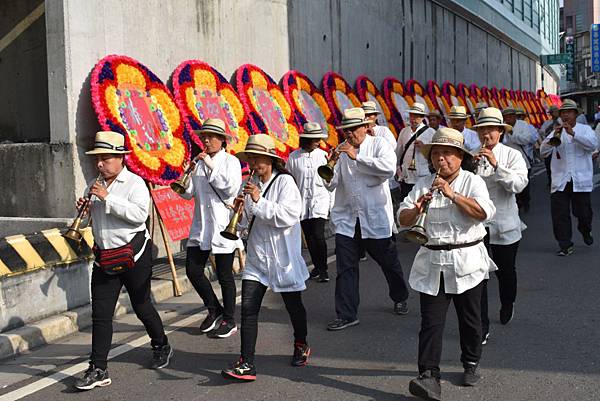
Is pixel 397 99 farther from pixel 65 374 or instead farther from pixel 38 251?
pixel 65 374

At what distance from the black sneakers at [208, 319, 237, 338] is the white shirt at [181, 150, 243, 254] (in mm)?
622

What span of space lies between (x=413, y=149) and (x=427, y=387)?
6.71 metres

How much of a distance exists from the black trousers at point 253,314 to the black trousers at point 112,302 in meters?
0.74

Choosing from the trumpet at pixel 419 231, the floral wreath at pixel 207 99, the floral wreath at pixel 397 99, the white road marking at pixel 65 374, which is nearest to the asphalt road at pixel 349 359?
the white road marking at pixel 65 374

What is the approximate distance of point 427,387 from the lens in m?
4.85

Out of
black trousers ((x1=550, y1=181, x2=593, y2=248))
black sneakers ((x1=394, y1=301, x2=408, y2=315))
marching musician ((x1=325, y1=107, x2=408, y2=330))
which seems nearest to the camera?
marching musician ((x1=325, y1=107, x2=408, y2=330))

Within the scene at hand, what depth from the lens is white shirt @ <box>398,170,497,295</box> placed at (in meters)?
5.02

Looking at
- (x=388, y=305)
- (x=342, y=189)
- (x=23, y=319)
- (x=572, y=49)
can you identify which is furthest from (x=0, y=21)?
(x=572, y=49)

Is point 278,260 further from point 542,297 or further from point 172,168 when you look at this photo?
point 172,168

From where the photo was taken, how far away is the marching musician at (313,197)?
9.17 meters

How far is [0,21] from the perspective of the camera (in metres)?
10.0

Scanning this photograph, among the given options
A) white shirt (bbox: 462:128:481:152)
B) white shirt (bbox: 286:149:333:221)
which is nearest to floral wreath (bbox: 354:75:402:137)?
white shirt (bbox: 462:128:481:152)

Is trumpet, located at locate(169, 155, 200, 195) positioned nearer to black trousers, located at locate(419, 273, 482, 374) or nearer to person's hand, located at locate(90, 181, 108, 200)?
person's hand, located at locate(90, 181, 108, 200)

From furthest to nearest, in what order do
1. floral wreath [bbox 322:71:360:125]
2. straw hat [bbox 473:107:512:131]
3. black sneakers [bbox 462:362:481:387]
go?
Answer: floral wreath [bbox 322:71:360:125] → straw hat [bbox 473:107:512:131] → black sneakers [bbox 462:362:481:387]
